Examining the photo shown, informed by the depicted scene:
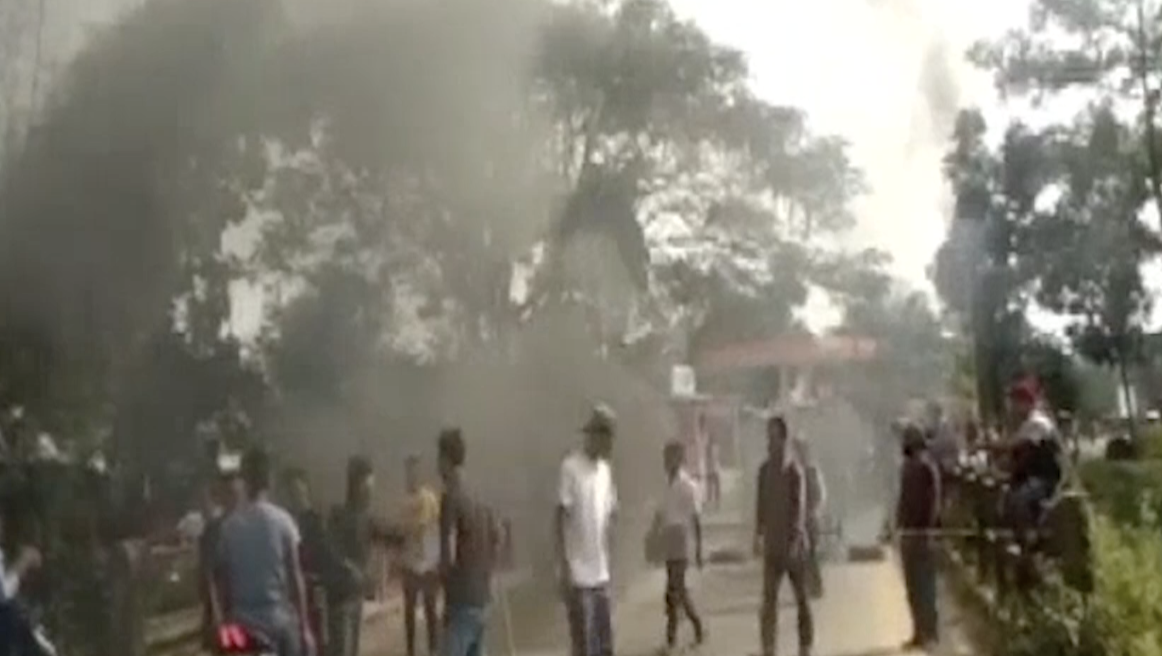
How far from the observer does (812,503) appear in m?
4.43

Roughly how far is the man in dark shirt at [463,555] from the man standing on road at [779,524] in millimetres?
730

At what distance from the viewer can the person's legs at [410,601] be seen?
167 inches

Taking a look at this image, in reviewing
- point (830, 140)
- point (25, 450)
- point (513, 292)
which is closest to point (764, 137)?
point (830, 140)

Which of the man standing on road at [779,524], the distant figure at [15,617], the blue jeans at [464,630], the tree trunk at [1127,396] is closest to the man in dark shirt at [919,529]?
the man standing on road at [779,524]

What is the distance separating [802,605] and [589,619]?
637mm

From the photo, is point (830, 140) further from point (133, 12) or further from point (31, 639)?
point (31, 639)

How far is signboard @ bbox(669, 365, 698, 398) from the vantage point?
4.57 m

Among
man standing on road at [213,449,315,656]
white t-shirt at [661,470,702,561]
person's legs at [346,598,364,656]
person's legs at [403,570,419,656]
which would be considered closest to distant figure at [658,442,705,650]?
white t-shirt at [661,470,702,561]

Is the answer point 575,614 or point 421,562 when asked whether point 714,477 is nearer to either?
point 575,614

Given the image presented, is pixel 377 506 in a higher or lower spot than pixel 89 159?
lower

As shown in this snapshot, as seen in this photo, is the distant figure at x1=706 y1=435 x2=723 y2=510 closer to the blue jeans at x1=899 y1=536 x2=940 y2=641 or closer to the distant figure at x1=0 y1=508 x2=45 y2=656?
the blue jeans at x1=899 y1=536 x2=940 y2=641

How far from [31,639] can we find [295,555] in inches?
36.7

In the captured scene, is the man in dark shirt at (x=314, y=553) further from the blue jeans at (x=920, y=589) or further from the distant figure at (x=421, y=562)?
the blue jeans at (x=920, y=589)

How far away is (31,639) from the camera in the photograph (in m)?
4.36
